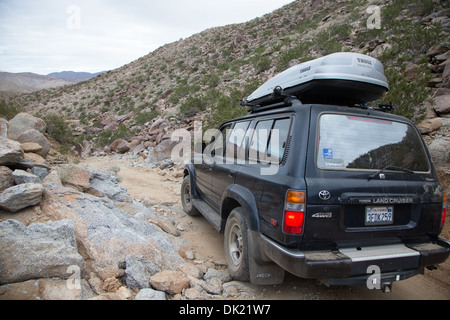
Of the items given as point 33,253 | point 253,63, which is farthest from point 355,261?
point 253,63

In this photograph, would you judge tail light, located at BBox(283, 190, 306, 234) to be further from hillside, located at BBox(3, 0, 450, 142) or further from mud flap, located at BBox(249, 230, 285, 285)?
hillside, located at BBox(3, 0, 450, 142)

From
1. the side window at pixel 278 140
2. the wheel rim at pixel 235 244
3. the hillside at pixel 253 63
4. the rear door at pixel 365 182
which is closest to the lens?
the rear door at pixel 365 182

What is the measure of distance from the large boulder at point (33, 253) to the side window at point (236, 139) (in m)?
2.13

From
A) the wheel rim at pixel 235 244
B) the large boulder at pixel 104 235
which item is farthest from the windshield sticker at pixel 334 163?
the large boulder at pixel 104 235

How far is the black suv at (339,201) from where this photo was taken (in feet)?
7.02

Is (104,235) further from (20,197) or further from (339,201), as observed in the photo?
(339,201)

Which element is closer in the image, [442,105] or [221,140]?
[221,140]

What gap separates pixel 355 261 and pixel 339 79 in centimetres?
169

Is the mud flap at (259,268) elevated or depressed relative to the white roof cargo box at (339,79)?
depressed

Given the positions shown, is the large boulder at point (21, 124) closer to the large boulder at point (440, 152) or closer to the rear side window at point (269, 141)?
the rear side window at point (269, 141)

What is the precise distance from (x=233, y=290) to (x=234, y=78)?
16156mm

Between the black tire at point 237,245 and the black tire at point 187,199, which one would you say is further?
the black tire at point 187,199

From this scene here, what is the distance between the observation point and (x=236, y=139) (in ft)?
12.0
